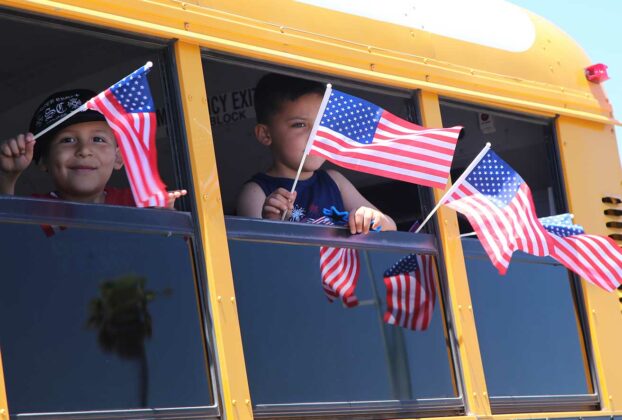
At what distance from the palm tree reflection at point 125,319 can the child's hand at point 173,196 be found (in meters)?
A: 0.22

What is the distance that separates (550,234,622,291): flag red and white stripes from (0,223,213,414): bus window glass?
163cm

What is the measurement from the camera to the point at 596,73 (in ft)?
16.0

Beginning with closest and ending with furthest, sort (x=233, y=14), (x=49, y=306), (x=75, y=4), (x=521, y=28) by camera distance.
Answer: (x=49, y=306)
(x=75, y=4)
(x=233, y=14)
(x=521, y=28)

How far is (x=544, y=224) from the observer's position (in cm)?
A: 438

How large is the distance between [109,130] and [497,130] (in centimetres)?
194

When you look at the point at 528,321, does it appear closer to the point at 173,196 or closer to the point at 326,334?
the point at 326,334

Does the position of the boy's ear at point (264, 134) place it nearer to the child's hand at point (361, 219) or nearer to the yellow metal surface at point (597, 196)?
the child's hand at point (361, 219)

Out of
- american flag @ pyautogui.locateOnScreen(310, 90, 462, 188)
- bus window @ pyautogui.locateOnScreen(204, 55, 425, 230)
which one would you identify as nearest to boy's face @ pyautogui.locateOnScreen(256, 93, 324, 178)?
bus window @ pyautogui.locateOnScreen(204, 55, 425, 230)

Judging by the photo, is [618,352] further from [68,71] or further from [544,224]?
[68,71]

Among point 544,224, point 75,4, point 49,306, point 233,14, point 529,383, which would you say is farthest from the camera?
point 544,224

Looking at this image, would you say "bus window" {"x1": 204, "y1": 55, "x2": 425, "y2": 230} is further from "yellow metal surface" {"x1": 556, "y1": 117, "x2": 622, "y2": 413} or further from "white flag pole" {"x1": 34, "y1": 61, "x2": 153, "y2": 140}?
"white flag pole" {"x1": 34, "y1": 61, "x2": 153, "y2": 140}

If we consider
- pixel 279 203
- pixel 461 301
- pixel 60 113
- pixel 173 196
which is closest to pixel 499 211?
pixel 461 301

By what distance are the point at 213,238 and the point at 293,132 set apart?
2.95ft

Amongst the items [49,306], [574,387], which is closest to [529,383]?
[574,387]
